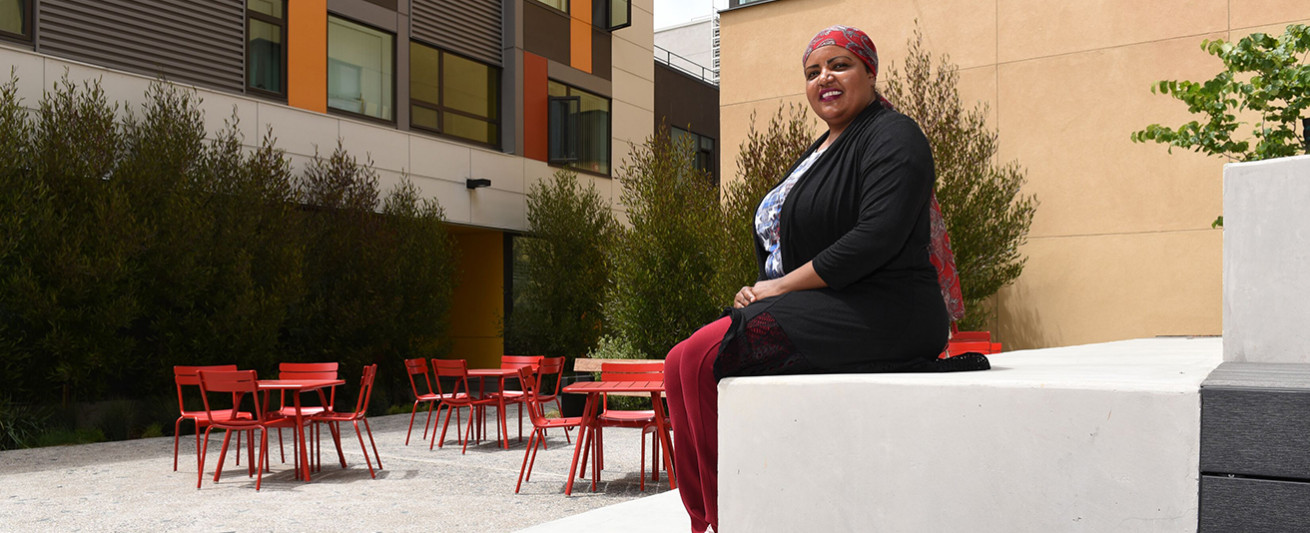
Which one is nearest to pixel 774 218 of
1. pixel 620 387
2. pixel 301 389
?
pixel 620 387

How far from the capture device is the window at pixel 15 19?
423 inches

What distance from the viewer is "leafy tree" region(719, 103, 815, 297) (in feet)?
35.2

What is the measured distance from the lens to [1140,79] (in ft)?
34.4

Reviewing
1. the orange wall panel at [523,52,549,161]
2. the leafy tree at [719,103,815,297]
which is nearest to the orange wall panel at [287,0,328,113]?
the orange wall panel at [523,52,549,161]

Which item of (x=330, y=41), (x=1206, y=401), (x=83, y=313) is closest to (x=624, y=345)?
(x=83, y=313)

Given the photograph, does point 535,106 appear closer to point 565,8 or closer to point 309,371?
point 565,8

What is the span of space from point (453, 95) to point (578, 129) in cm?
274

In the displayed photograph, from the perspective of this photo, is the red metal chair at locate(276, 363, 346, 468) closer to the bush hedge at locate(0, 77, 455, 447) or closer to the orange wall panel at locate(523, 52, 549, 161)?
the bush hedge at locate(0, 77, 455, 447)

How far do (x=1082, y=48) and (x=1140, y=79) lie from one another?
2.26 ft

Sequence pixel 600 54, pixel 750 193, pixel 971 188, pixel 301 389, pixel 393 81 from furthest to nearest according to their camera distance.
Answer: pixel 600 54 < pixel 393 81 < pixel 750 193 < pixel 971 188 < pixel 301 389

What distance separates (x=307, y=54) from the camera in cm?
1399

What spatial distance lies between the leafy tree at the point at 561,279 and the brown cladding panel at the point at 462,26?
2.48 meters

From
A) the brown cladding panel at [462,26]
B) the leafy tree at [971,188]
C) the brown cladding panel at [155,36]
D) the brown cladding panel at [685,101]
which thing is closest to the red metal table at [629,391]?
the leafy tree at [971,188]

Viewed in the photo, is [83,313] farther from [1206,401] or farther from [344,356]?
[1206,401]
